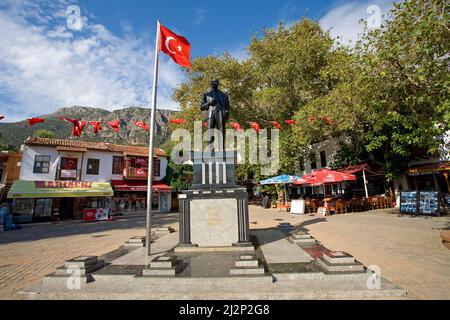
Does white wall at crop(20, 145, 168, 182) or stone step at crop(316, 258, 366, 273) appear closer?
stone step at crop(316, 258, 366, 273)

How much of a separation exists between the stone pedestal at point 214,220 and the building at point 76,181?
51.4ft

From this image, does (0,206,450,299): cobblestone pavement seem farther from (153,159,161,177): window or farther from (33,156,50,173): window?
(153,159,161,177): window

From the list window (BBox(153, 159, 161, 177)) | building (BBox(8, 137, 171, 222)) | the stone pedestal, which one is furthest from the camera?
window (BBox(153, 159, 161, 177))

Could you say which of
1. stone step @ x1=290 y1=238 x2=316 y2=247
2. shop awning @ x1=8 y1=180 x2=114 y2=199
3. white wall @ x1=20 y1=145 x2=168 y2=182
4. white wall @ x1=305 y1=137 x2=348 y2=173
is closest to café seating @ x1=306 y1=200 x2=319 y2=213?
white wall @ x1=305 y1=137 x2=348 y2=173

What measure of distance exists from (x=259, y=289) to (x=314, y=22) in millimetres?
27893

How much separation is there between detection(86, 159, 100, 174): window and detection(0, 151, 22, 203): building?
540 centimetres

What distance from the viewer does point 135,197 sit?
25172 mm

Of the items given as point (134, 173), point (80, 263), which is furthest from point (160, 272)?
point (134, 173)

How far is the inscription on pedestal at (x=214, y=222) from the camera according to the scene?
673cm

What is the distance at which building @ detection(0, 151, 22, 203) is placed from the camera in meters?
19.8

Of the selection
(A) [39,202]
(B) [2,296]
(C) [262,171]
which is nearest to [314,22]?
(C) [262,171]

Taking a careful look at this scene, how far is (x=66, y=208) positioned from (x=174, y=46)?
2116cm

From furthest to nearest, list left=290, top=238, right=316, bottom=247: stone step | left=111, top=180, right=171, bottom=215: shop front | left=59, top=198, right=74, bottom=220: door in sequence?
left=111, top=180, right=171, bottom=215: shop front
left=59, top=198, right=74, bottom=220: door
left=290, top=238, right=316, bottom=247: stone step
